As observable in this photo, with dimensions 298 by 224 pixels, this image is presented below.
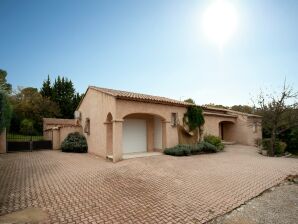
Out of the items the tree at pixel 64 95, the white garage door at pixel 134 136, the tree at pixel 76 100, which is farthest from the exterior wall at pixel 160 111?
the tree at pixel 76 100

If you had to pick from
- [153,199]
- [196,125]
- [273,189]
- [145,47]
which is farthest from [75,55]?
[273,189]

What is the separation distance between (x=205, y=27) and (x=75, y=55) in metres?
9.28

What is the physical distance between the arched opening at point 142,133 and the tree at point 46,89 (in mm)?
30654

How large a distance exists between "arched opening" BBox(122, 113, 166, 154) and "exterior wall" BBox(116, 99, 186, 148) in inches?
12.3

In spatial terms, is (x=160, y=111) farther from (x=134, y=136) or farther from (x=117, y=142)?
(x=117, y=142)

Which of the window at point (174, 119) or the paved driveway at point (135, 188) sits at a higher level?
the window at point (174, 119)

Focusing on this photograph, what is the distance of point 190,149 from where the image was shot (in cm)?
1438

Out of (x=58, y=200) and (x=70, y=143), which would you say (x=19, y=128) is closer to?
(x=70, y=143)

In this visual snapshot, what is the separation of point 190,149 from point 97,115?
7275mm

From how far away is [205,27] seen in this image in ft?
37.0

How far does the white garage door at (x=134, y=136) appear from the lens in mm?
15361

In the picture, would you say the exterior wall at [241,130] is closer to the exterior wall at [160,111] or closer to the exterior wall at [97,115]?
the exterior wall at [160,111]

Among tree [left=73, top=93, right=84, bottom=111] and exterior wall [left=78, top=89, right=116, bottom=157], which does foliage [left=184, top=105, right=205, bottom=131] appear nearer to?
exterior wall [left=78, top=89, right=116, bottom=157]

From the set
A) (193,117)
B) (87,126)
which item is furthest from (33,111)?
(193,117)
